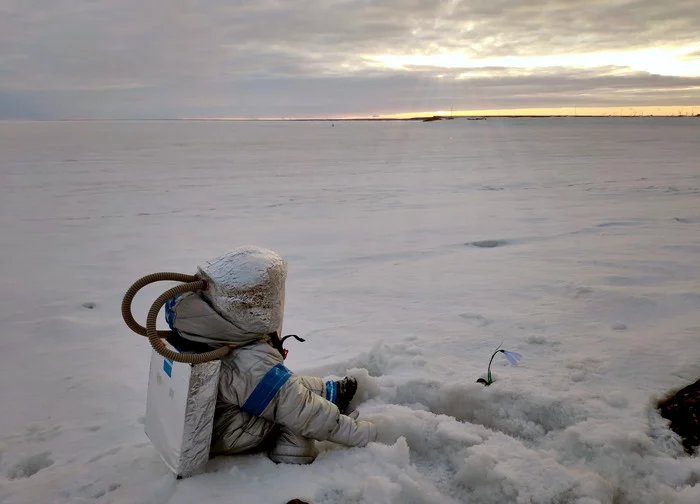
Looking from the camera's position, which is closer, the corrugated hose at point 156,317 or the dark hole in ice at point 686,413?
the corrugated hose at point 156,317

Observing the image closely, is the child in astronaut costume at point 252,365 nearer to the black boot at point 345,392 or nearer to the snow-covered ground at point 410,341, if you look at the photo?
the snow-covered ground at point 410,341

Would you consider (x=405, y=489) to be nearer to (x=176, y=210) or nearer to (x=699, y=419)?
(x=699, y=419)

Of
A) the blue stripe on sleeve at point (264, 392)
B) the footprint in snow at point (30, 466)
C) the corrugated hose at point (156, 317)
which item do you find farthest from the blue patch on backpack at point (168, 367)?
the footprint in snow at point (30, 466)

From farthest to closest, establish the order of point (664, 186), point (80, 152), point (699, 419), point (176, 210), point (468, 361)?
1. point (80, 152)
2. point (664, 186)
3. point (176, 210)
4. point (468, 361)
5. point (699, 419)

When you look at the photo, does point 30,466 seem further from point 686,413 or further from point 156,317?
point 686,413

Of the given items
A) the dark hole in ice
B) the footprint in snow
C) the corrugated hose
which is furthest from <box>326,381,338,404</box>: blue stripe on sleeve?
the dark hole in ice

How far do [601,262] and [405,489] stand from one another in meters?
3.76

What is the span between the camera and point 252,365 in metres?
2.10

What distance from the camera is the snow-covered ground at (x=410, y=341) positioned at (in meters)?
2.17

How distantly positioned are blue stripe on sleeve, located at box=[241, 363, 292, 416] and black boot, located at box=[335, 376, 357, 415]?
0.65m

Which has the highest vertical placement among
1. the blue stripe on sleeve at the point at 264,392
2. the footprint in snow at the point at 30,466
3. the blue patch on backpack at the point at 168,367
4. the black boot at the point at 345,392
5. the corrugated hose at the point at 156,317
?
the corrugated hose at the point at 156,317

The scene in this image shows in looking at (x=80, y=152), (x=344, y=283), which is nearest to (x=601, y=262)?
(x=344, y=283)

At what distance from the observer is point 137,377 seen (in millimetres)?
3188

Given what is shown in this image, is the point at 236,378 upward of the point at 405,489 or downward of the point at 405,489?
upward
